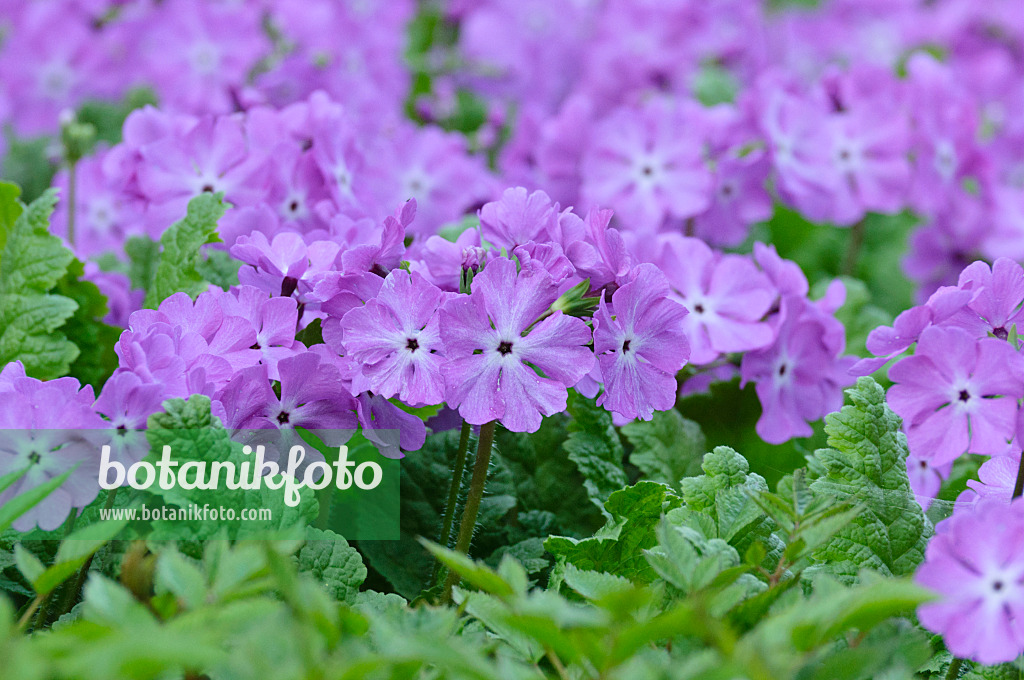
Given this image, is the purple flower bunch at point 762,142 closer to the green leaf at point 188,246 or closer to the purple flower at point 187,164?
the purple flower at point 187,164

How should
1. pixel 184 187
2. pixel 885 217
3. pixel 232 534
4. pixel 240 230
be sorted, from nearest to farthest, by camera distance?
1. pixel 232 534
2. pixel 240 230
3. pixel 184 187
4. pixel 885 217

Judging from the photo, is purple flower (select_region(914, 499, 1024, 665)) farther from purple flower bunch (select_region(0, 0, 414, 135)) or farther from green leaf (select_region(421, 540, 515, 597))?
purple flower bunch (select_region(0, 0, 414, 135))

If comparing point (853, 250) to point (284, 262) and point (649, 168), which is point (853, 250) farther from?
point (284, 262)

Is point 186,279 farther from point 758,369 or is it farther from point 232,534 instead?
point 758,369

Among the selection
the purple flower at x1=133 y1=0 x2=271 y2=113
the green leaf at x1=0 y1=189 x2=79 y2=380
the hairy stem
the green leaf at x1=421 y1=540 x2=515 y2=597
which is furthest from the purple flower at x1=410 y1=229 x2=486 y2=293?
the purple flower at x1=133 y1=0 x2=271 y2=113

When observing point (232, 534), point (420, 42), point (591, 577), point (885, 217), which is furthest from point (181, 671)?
point (420, 42)

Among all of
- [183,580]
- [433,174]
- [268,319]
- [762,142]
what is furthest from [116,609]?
[762,142]
